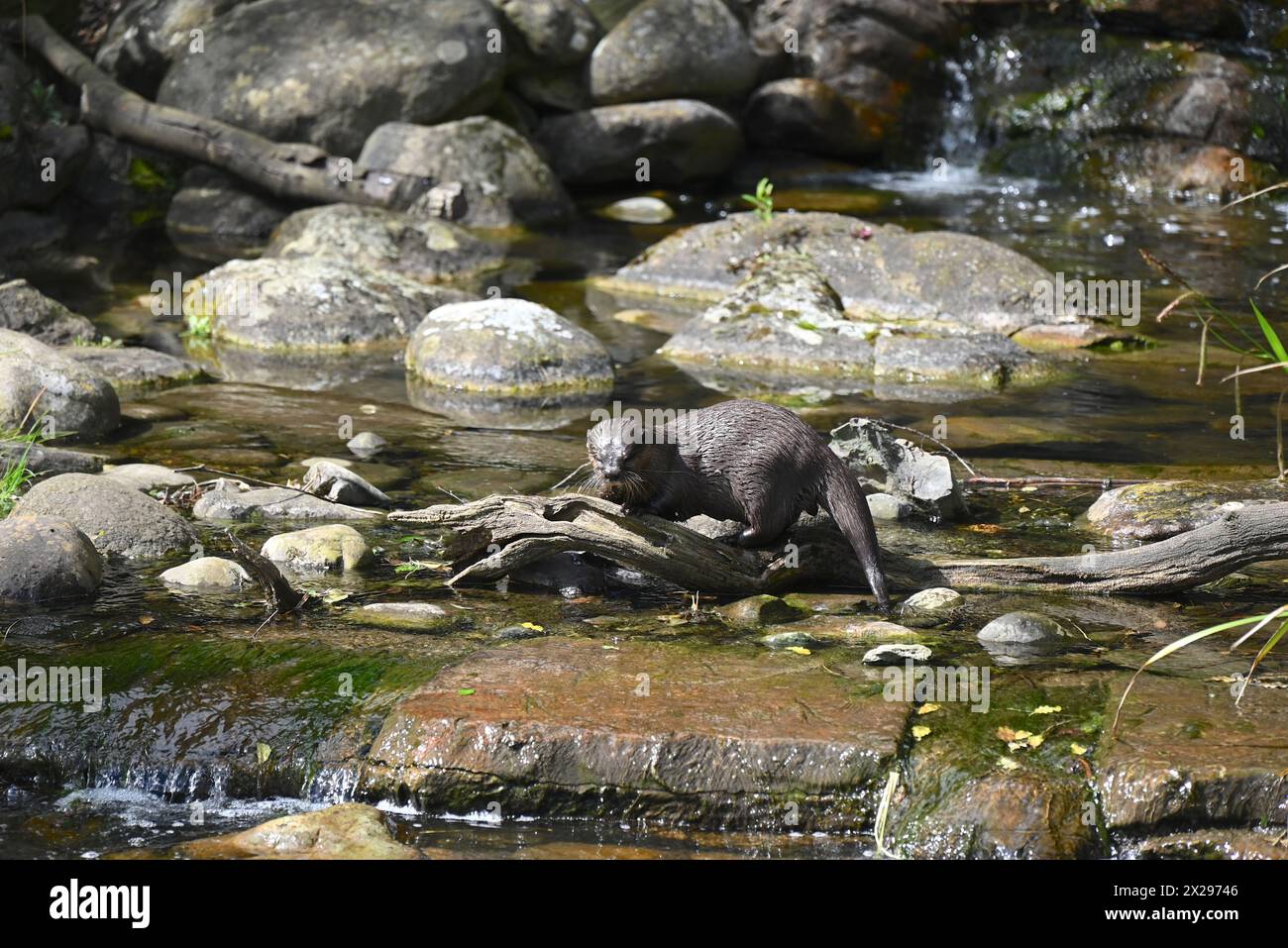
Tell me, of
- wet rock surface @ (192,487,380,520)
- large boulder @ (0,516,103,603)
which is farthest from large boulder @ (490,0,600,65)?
large boulder @ (0,516,103,603)

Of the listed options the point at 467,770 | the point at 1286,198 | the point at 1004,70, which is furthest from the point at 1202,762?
the point at 1004,70

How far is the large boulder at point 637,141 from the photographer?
60.3ft

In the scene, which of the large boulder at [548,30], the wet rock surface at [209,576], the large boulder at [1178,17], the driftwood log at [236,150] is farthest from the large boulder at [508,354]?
the large boulder at [1178,17]

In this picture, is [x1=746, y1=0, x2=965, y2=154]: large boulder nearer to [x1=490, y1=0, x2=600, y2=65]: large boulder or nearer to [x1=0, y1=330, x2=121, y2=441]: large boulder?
[x1=490, y1=0, x2=600, y2=65]: large boulder

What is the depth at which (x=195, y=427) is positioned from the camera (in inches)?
360

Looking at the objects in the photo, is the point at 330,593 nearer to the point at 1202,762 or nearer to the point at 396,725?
the point at 396,725

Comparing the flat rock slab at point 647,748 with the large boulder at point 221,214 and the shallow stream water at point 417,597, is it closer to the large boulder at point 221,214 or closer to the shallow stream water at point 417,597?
the shallow stream water at point 417,597

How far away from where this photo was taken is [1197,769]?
4.37 meters

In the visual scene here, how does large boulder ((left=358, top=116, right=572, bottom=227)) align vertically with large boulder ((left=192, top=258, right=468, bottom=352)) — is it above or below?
above

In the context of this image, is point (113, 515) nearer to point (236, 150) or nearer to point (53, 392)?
point (53, 392)

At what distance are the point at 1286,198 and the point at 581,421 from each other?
12.3 m

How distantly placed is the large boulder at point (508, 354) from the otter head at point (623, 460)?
4.62 m

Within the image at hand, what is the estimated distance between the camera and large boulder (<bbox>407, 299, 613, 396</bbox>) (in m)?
10.5

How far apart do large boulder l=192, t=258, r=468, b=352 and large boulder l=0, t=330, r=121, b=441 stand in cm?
284
